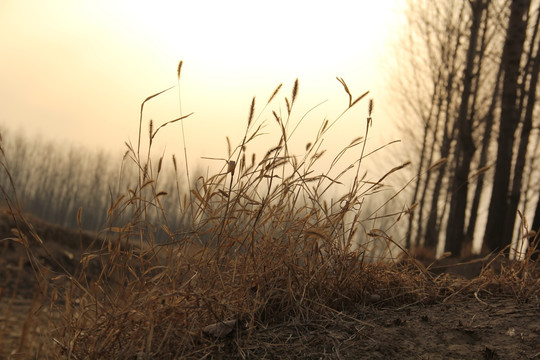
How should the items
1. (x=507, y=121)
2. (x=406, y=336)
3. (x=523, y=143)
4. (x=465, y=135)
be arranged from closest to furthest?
1. (x=406, y=336)
2. (x=507, y=121)
3. (x=523, y=143)
4. (x=465, y=135)

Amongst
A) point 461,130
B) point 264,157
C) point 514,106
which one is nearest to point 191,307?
point 264,157

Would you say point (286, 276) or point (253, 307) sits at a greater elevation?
point (286, 276)

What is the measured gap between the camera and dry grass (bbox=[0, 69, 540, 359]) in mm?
1695

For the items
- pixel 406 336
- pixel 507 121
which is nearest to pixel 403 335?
pixel 406 336

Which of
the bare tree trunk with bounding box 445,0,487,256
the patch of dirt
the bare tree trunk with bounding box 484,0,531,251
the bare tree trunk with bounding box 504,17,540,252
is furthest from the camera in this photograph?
the bare tree trunk with bounding box 445,0,487,256

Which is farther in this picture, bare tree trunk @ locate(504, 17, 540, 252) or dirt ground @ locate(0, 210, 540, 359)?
bare tree trunk @ locate(504, 17, 540, 252)

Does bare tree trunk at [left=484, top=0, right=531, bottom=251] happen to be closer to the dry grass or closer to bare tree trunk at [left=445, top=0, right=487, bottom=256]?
bare tree trunk at [left=445, top=0, right=487, bottom=256]

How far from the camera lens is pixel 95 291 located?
179cm

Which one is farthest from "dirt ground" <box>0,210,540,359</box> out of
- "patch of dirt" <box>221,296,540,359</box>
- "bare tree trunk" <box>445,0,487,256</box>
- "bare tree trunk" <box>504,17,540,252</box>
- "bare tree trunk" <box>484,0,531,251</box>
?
"bare tree trunk" <box>445,0,487,256</box>


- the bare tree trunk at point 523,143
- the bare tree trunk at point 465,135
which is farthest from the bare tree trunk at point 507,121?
the bare tree trunk at point 465,135

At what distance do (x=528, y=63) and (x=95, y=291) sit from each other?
9.90 meters

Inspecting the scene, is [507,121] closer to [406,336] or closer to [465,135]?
[465,135]

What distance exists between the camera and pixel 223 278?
6.32 feet

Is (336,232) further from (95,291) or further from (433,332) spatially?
(95,291)
